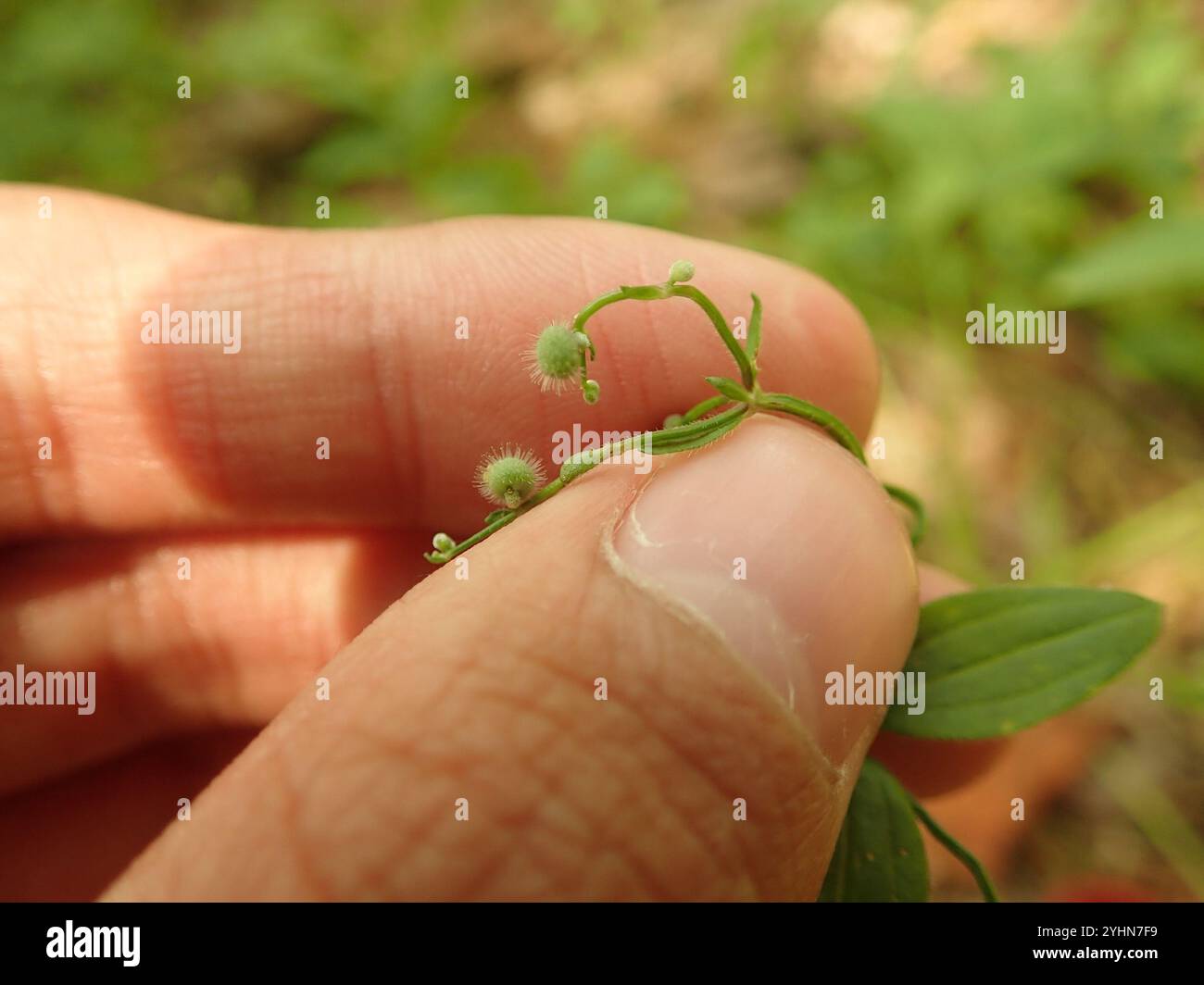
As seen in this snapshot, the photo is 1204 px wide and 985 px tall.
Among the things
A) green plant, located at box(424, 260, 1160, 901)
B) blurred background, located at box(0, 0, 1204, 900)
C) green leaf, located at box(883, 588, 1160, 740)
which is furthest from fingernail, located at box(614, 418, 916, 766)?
blurred background, located at box(0, 0, 1204, 900)

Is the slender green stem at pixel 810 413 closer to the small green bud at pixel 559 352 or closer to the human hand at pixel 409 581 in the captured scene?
the human hand at pixel 409 581

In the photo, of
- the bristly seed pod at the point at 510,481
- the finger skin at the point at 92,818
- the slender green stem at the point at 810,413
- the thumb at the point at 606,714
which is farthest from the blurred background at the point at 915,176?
the finger skin at the point at 92,818

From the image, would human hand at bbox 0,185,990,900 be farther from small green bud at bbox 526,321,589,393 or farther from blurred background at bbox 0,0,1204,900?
blurred background at bbox 0,0,1204,900

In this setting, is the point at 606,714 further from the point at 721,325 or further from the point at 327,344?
the point at 327,344

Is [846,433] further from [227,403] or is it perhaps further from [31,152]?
[31,152]
